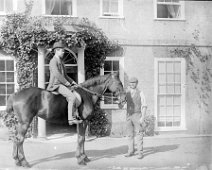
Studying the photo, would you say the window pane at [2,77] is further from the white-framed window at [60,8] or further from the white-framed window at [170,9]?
the white-framed window at [170,9]

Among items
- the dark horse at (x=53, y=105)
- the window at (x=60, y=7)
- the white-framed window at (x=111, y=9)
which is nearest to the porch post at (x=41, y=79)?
the dark horse at (x=53, y=105)

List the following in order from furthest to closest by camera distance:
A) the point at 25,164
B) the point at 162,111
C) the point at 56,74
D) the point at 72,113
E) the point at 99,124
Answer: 1. the point at 99,124
2. the point at 162,111
3. the point at 72,113
4. the point at 56,74
5. the point at 25,164

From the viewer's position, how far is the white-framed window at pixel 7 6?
5.10m

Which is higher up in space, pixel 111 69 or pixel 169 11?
pixel 169 11

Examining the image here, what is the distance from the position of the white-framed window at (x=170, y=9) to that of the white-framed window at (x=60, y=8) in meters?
1.36

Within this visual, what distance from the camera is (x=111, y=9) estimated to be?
5.59 metres

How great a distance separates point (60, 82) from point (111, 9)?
1.48 meters

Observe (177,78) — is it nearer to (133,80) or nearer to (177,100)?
(177,100)

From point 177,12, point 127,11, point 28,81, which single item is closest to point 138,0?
point 127,11

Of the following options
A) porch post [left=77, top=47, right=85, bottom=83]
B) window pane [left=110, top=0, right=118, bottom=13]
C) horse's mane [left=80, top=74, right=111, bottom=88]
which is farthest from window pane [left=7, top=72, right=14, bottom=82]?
window pane [left=110, top=0, right=118, bottom=13]

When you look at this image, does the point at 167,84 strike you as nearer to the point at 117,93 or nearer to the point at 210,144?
the point at 117,93

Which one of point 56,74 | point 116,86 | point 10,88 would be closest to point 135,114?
point 116,86

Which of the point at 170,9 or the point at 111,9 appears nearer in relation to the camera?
the point at 111,9

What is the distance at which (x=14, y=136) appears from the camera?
16.8 feet
